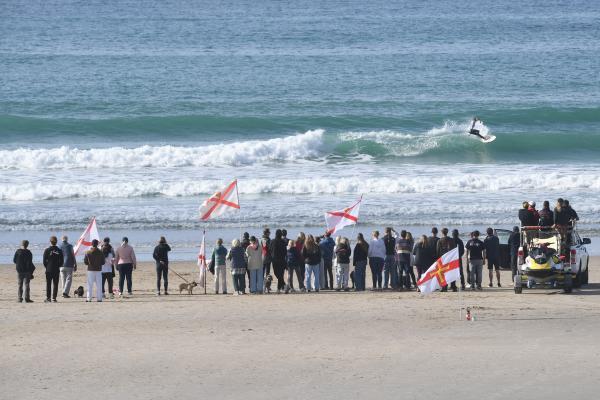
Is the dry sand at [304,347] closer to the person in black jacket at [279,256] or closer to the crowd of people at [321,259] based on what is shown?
the crowd of people at [321,259]

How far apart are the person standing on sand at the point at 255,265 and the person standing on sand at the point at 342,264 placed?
1.43 meters

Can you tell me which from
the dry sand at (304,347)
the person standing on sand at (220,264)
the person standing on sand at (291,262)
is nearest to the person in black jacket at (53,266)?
the dry sand at (304,347)

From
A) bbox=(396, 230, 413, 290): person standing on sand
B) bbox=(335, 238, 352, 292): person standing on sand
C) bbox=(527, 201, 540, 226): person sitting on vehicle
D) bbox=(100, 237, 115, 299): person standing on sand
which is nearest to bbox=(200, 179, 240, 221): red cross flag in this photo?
bbox=(100, 237, 115, 299): person standing on sand

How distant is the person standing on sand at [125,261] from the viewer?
2031 centimetres

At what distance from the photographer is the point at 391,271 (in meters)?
21.0

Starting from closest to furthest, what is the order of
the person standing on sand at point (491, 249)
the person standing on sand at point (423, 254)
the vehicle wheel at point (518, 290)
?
the vehicle wheel at point (518, 290), the person standing on sand at point (423, 254), the person standing on sand at point (491, 249)

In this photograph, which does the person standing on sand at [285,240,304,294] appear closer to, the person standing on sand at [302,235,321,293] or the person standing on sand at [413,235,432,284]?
the person standing on sand at [302,235,321,293]

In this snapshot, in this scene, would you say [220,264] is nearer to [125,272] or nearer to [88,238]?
[125,272]

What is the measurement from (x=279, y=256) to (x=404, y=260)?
230cm

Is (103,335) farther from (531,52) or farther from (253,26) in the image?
(253,26)

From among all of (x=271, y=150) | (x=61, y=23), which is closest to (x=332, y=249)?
(x=271, y=150)

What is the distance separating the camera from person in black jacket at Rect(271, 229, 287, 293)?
20.9 m

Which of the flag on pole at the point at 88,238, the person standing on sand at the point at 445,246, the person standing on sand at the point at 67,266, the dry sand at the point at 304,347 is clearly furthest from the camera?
the flag on pole at the point at 88,238

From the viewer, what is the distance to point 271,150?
40531mm
